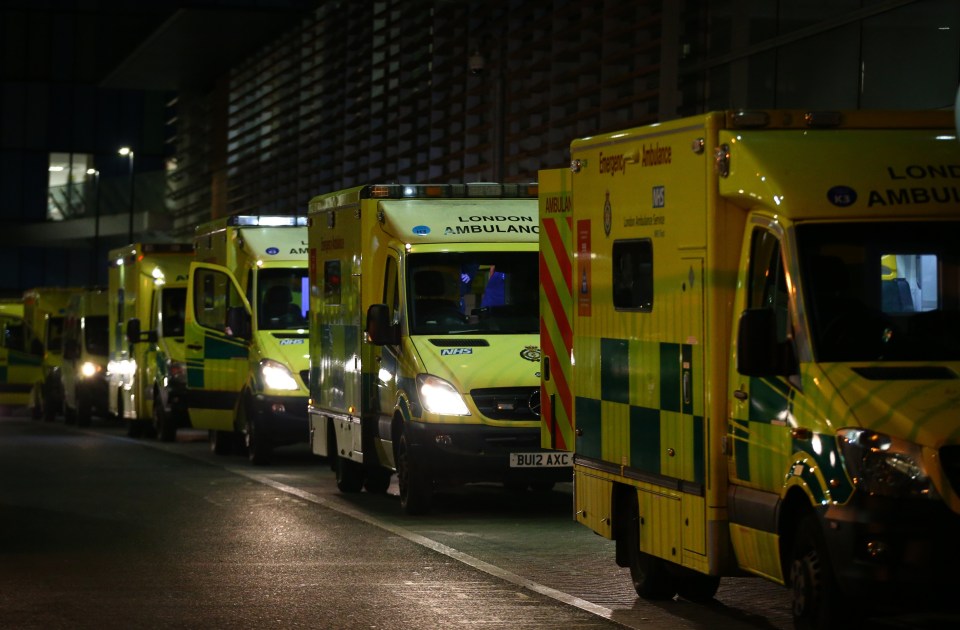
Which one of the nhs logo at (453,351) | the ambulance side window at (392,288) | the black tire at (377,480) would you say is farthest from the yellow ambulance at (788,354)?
the black tire at (377,480)

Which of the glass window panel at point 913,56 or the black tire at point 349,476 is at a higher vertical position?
the glass window panel at point 913,56

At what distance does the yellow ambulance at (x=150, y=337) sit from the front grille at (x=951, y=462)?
63.9ft

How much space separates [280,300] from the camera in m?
22.8

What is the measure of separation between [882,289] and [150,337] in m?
20.3

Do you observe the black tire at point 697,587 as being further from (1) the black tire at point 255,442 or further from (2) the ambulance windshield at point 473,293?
(1) the black tire at point 255,442

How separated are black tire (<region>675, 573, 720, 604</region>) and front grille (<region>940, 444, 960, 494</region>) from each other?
2941 mm

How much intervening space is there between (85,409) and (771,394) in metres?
27.1

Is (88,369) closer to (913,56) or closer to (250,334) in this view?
(250,334)

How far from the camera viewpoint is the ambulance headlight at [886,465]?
7.98 m

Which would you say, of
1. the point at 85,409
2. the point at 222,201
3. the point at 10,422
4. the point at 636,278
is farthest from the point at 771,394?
the point at 222,201

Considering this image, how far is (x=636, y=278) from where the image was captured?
34.6ft

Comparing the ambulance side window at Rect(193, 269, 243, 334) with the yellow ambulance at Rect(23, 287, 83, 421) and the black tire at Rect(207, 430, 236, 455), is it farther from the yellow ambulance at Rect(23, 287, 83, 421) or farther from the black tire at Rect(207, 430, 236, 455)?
the yellow ambulance at Rect(23, 287, 83, 421)

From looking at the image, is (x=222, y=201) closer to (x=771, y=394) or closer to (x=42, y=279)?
(x=42, y=279)

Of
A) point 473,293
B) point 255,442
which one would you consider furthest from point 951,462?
point 255,442
